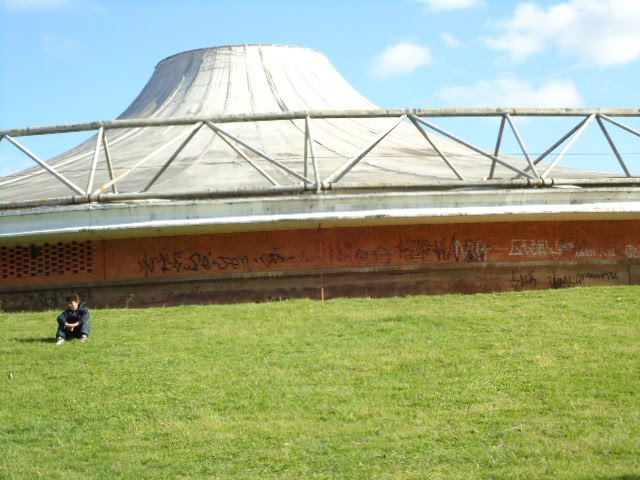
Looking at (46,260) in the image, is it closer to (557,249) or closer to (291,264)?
(291,264)

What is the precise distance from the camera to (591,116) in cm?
2025

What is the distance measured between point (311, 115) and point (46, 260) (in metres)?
5.63

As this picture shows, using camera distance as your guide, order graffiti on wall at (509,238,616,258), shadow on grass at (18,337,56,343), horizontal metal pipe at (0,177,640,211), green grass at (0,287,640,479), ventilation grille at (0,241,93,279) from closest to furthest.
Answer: green grass at (0,287,640,479) < shadow on grass at (18,337,56,343) < horizontal metal pipe at (0,177,640,211) < ventilation grille at (0,241,93,279) < graffiti on wall at (509,238,616,258)

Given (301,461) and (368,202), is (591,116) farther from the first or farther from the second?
(301,461)

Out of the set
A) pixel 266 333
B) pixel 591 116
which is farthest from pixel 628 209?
pixel 266 333

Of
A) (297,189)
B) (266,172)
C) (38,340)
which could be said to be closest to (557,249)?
(297,189)

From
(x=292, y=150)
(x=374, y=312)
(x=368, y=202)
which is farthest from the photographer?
(x=292, y=150)

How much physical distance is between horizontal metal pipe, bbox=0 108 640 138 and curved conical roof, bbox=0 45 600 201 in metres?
1.01

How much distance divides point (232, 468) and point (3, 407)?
3748 millimetres

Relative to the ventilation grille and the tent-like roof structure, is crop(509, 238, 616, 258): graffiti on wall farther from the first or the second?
the ventilation grille

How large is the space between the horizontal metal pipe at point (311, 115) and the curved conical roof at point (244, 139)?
101 cm

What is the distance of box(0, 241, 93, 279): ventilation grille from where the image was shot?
63.1 feet

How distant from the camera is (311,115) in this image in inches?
741

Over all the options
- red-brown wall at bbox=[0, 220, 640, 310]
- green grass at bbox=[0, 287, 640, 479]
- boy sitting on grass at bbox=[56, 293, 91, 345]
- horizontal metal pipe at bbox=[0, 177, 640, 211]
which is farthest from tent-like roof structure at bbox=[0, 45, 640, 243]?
boy sitting on grass at bbox=[56, 293, 91, 345]
